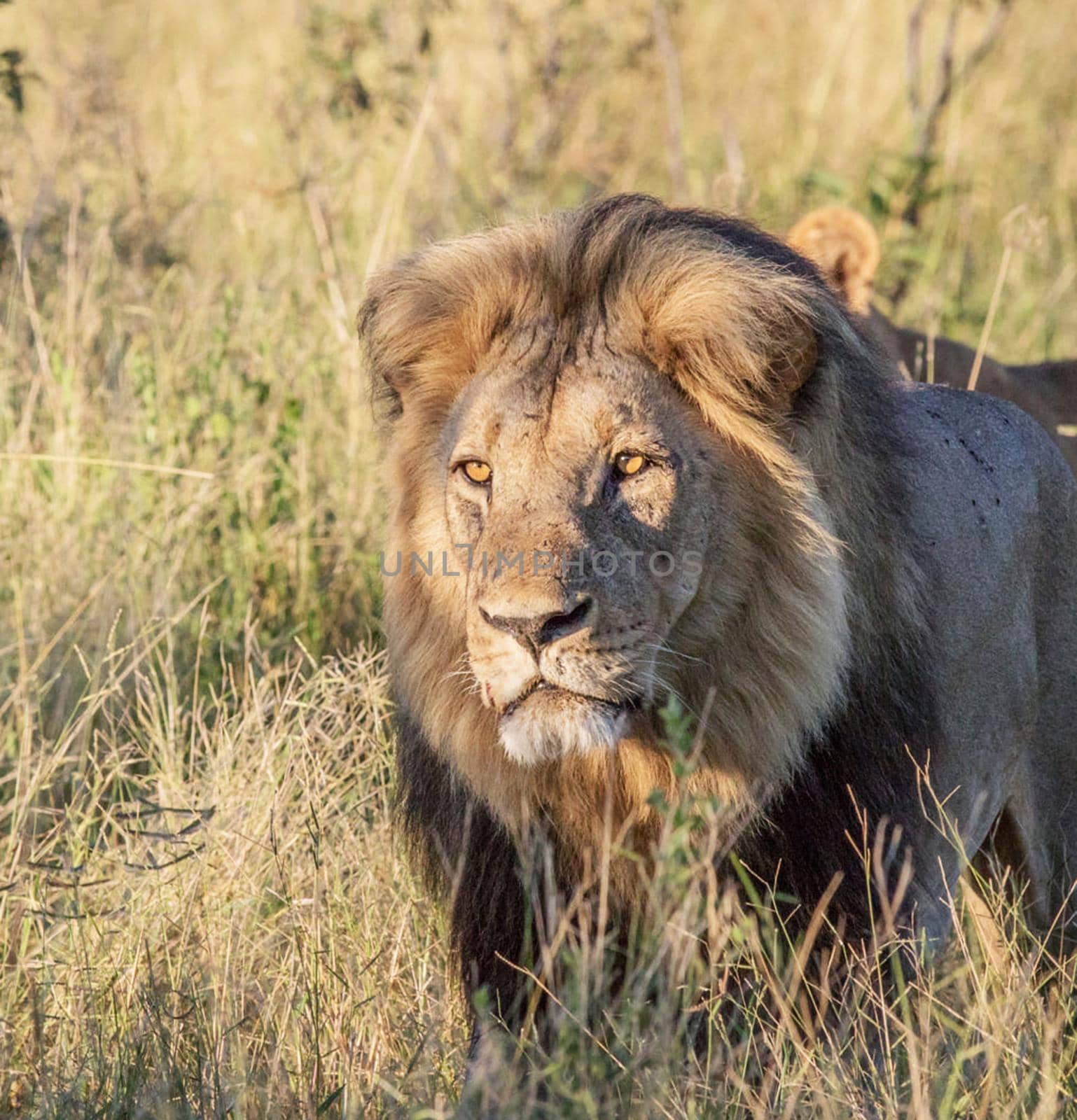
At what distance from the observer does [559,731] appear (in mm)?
2818

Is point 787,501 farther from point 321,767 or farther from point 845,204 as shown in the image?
point 845,204

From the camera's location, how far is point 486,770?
10.5ft

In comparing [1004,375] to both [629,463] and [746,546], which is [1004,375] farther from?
[629,463]

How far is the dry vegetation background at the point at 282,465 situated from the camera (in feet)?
10.2

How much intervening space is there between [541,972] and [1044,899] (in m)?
1.34

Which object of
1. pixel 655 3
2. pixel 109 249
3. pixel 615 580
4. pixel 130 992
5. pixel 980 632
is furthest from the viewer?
pixel 655 3

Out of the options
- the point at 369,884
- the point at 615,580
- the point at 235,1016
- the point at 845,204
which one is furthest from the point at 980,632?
the point at 845,204

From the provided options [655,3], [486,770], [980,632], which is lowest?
[486,770]

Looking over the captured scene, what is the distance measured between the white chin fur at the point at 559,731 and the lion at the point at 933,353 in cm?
386

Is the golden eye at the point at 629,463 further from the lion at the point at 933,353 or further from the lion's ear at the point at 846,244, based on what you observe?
the lion's ear at the point at 846,244

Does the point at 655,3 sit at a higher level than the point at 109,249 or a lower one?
higher

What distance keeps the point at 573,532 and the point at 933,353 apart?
399 cm

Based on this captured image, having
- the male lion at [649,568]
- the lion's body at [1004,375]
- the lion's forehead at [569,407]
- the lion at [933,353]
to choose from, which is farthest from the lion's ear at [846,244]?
the lion's forehead at [569,407]

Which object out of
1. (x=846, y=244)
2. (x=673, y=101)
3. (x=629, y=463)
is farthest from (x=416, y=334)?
(x=673, y=101)
